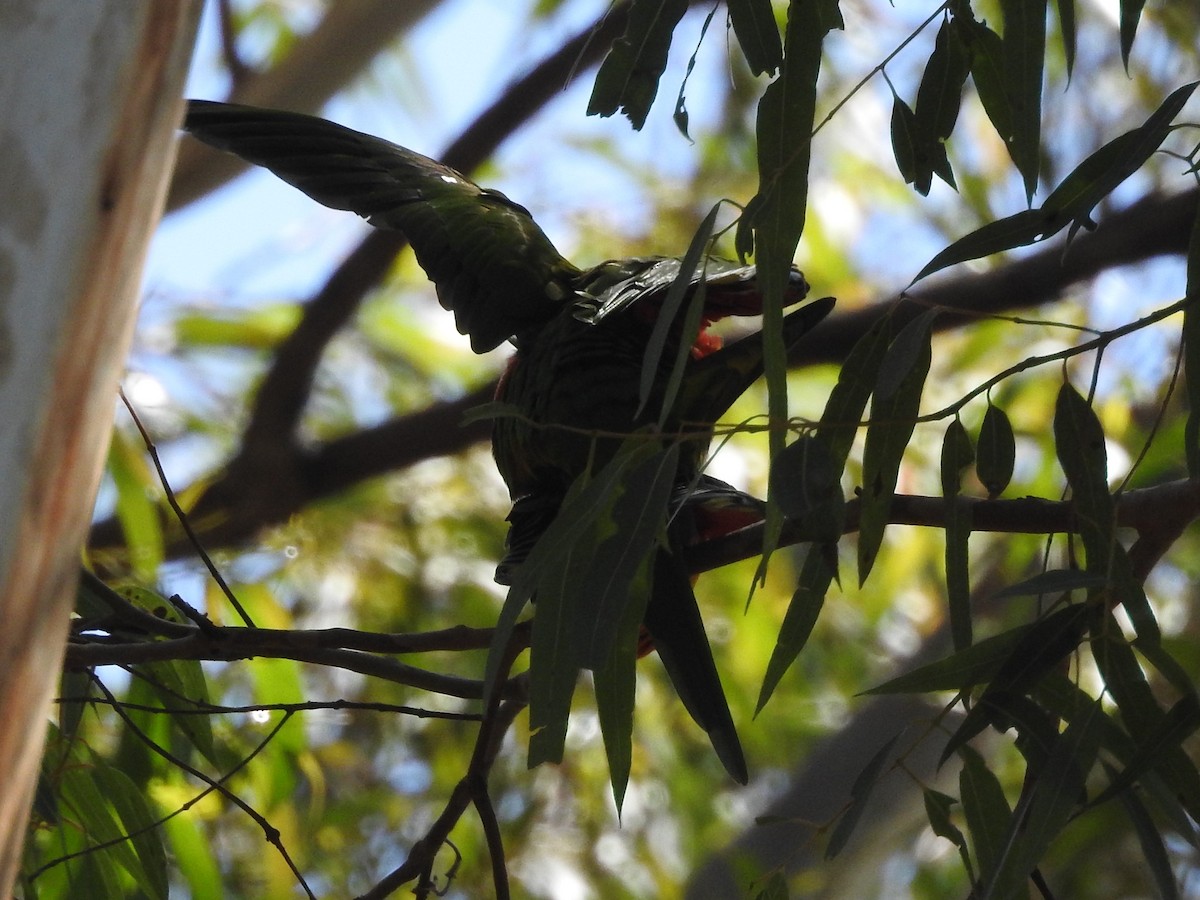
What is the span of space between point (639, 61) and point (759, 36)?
87 mm

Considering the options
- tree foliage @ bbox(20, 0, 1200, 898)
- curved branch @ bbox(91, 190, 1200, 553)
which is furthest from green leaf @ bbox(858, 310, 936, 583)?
curved branch @ bbox(91, 190, 1200, 553)

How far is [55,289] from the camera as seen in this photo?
0.55 metres

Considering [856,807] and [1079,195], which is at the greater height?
[1079,195]

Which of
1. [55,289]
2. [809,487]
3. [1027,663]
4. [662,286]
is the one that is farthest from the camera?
[662,286]

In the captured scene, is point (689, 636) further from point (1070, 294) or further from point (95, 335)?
point (1070, 294)

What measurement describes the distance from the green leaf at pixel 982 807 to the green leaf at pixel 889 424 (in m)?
0.17

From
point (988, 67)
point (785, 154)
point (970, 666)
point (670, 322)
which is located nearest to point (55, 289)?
point (670, 322)

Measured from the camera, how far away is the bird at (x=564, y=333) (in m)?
0.91

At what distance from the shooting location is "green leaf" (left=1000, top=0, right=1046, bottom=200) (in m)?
0.94

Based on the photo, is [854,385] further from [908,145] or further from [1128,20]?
[1128,20]

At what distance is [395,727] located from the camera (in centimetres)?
297

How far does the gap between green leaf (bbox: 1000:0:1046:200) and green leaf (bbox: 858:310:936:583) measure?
6.0 inches

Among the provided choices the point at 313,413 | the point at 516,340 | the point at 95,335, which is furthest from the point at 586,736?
the point at 95,335

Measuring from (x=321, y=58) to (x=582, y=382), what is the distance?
1564 millimetres
